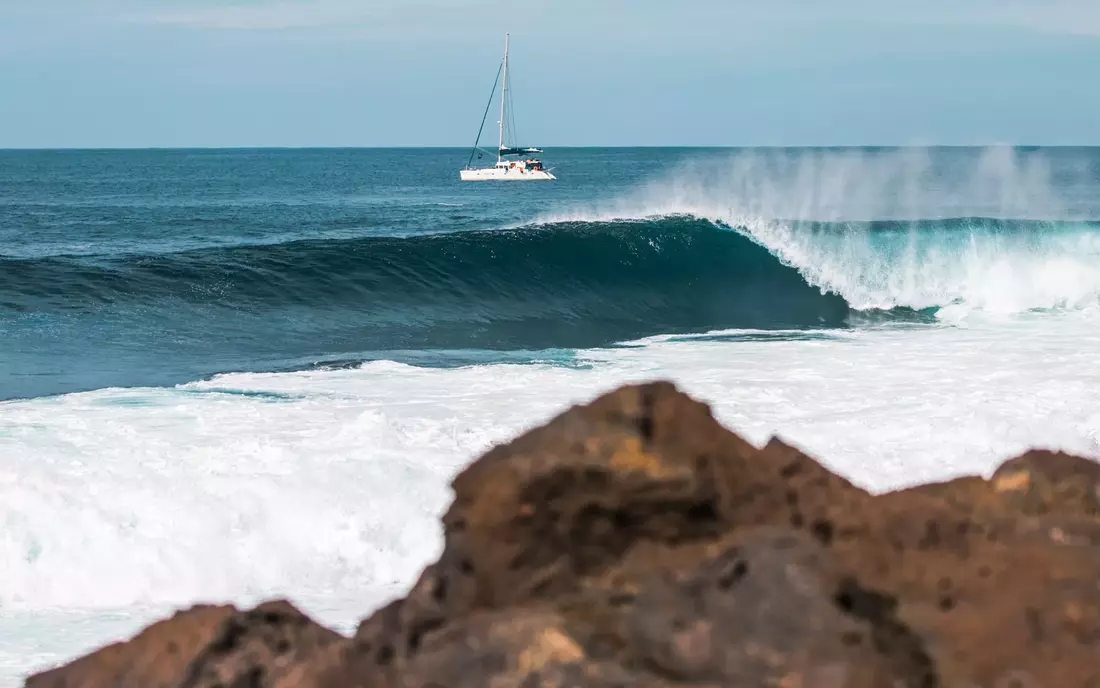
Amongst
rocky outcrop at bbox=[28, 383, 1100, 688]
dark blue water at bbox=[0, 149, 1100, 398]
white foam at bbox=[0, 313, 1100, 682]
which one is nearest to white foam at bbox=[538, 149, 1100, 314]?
dark blue water at bbox=[0, 149, 1100, 398]

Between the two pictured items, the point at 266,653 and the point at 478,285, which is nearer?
the point at 266,653

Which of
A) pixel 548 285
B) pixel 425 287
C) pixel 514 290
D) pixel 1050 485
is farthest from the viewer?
pixel 548 285

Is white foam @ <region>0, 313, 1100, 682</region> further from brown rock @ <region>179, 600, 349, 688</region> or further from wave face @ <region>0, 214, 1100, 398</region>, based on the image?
wave face @ <region>0, 214, 1100, 398</region>

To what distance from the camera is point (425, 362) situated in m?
14.6

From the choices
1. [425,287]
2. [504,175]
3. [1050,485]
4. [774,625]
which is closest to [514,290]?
[425,287]

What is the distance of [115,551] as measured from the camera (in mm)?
6562

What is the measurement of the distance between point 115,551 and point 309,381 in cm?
567

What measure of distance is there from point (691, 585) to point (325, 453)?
6063 mm

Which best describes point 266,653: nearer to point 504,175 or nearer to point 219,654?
point 219,654

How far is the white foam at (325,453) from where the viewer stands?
6402mm

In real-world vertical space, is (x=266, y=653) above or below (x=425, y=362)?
above

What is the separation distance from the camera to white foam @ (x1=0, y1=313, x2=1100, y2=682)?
252 inches

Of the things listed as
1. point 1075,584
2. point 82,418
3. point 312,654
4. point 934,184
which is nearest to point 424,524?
point 82,418

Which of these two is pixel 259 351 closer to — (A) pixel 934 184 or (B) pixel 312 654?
(B) pixel 312 654
